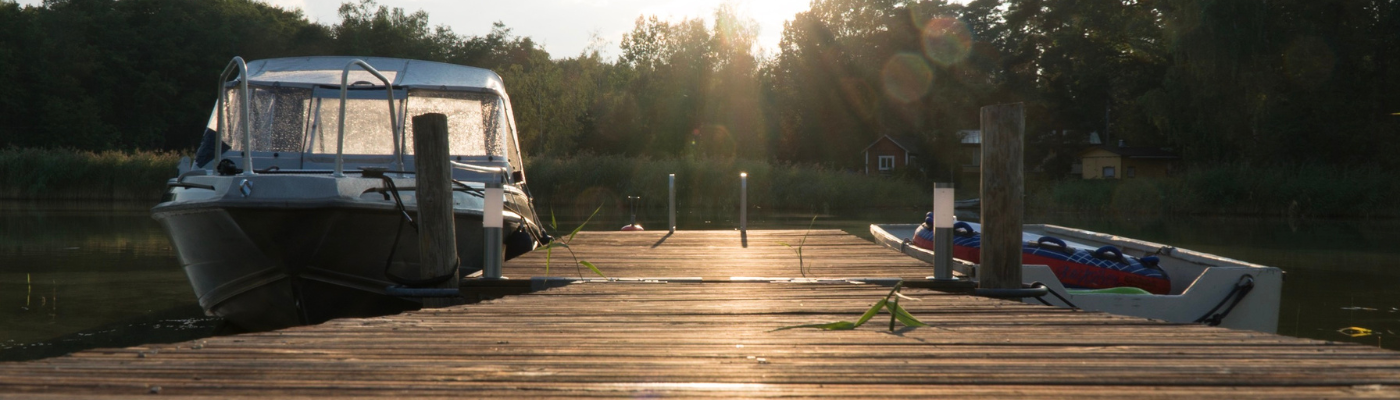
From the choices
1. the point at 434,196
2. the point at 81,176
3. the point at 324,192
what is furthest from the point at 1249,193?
the point at 81,176

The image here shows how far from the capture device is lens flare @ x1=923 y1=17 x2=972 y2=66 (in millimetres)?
49219

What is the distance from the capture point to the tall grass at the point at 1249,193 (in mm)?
28312

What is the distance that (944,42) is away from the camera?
49781mm

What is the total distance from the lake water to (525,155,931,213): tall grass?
8.29 ft

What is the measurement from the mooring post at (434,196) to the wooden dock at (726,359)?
100 cm

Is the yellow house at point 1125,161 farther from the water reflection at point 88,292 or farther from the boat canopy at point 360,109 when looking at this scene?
the boat canopy at point 360,109

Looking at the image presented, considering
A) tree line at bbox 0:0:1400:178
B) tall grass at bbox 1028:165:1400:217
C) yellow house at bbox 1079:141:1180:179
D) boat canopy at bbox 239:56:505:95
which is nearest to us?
boat canopy at bbox 239:56:505:95

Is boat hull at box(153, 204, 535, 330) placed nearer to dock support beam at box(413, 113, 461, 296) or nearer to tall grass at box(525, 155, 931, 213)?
dock support beam at box(413, 113, 461, 296)

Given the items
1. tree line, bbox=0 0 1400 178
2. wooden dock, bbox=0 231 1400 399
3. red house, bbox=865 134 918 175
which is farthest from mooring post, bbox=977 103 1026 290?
red house, bbox=865 134 918 175

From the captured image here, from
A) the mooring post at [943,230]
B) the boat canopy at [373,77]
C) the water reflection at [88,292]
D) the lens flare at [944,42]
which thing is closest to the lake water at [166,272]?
the water reflection at [88,292]

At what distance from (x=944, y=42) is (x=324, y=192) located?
46.0m

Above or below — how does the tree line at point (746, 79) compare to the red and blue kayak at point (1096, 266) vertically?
above

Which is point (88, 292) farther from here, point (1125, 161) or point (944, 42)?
point (1125, 161)

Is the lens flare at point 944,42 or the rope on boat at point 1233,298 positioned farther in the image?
the lens flare at point 944,42
